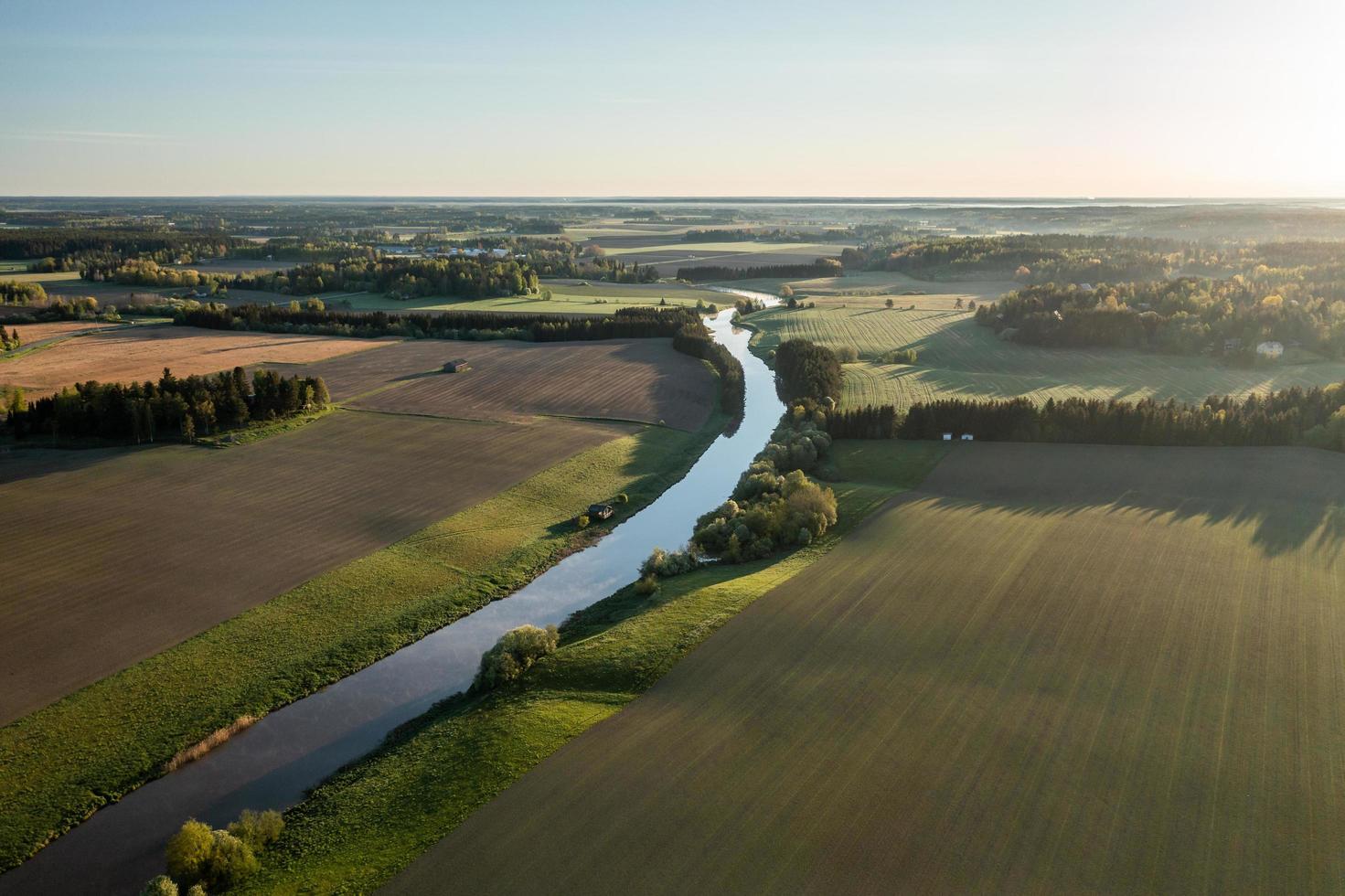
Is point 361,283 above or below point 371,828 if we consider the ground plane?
above

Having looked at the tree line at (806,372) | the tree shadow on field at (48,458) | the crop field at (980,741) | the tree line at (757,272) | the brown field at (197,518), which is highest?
the tree line at (757,272)

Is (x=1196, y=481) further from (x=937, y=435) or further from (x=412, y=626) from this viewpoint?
(x=412, y=626)

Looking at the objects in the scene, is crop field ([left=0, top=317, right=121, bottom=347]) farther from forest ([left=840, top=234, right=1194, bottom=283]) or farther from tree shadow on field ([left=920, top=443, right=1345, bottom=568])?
forest ([left=840, top=234, right=1194, bottom=283])

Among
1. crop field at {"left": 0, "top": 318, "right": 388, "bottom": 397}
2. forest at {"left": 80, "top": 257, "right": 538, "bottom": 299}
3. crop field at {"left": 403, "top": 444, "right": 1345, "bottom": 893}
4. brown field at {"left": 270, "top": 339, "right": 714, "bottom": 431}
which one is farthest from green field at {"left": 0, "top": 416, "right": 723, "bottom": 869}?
forest at {"left": 80, "top": 257, "right": 538, "bottom": 299}

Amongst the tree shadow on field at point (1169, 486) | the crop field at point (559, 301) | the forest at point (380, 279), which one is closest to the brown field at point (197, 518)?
the tree shadow on field at point (1169, 486)

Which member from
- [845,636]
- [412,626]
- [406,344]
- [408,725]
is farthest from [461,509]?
[406,344]

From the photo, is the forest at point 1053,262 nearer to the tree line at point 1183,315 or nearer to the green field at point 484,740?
the tree line at point 1183,315
